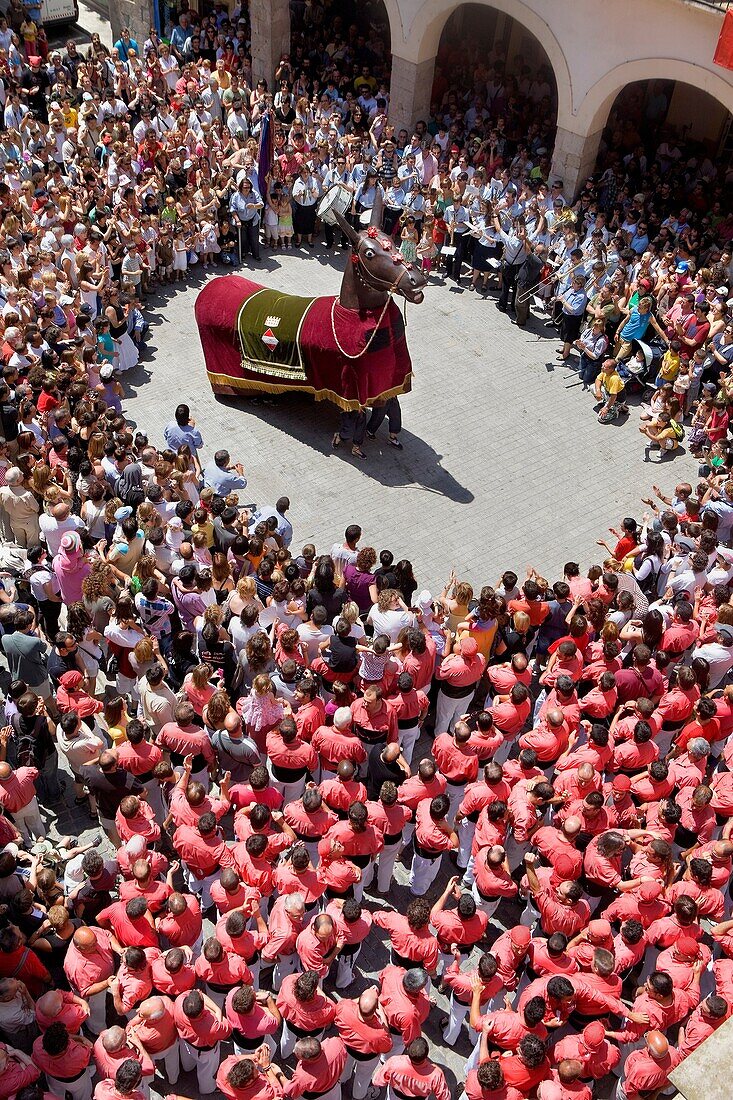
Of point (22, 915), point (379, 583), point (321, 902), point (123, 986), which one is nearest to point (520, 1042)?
point (321, 902)

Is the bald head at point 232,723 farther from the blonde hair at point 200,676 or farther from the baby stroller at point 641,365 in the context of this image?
the baby stroller at point 641,365

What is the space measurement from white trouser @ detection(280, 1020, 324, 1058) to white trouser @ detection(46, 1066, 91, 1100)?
1.34m


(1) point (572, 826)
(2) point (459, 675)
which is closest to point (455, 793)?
(2) point (459, 675)

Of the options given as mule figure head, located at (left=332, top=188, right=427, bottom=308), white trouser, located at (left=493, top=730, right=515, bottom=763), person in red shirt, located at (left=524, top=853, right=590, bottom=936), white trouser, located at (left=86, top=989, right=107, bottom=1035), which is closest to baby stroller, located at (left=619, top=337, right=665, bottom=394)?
mule figure head, located at (left=332, top=188, right=427, bottom=308)

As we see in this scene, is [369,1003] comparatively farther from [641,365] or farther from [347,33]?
[347,33]

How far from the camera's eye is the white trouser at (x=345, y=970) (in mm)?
7984

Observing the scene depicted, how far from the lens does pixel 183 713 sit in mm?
8391

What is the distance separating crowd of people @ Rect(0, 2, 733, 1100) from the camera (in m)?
7.01

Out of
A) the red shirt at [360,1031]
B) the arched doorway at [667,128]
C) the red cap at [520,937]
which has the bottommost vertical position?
the red shirt at [360,1031]

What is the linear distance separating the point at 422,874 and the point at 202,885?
70.4 inches

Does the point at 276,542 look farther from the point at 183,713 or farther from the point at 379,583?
the point at 183,713

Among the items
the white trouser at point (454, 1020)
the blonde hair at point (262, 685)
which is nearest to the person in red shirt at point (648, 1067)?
the white trouser at point (454, 1020)

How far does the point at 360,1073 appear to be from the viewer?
7.35 m

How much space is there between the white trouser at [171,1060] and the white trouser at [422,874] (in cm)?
231
